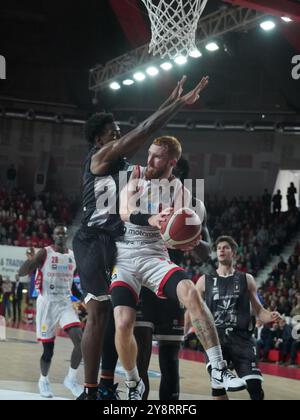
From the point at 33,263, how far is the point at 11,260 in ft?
38.4

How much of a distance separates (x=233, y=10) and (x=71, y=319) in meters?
10.9

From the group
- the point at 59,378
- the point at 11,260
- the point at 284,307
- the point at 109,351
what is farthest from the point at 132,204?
the point at 11,260

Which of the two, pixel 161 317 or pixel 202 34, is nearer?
pixel 161 317

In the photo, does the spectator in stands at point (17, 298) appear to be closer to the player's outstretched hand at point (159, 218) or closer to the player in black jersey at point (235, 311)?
the player in black jersey at point (235, 311)

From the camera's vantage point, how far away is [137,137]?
5211 mm

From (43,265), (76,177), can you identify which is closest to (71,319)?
(43,265)

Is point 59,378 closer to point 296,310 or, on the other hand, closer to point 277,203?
point 296,310

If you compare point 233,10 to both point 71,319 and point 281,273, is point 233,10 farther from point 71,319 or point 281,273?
point 71,319

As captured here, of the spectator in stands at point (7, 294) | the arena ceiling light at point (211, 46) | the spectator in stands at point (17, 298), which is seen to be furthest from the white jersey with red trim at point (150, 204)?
the spectator in stands at point (7, 294)

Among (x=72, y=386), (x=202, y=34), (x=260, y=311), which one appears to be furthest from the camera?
(x=202, y=34)

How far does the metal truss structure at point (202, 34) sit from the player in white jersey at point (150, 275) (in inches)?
448

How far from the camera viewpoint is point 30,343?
13875 millimetres

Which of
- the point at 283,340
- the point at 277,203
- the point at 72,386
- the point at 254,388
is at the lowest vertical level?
the point at 283,340

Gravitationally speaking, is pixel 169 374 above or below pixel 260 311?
below
